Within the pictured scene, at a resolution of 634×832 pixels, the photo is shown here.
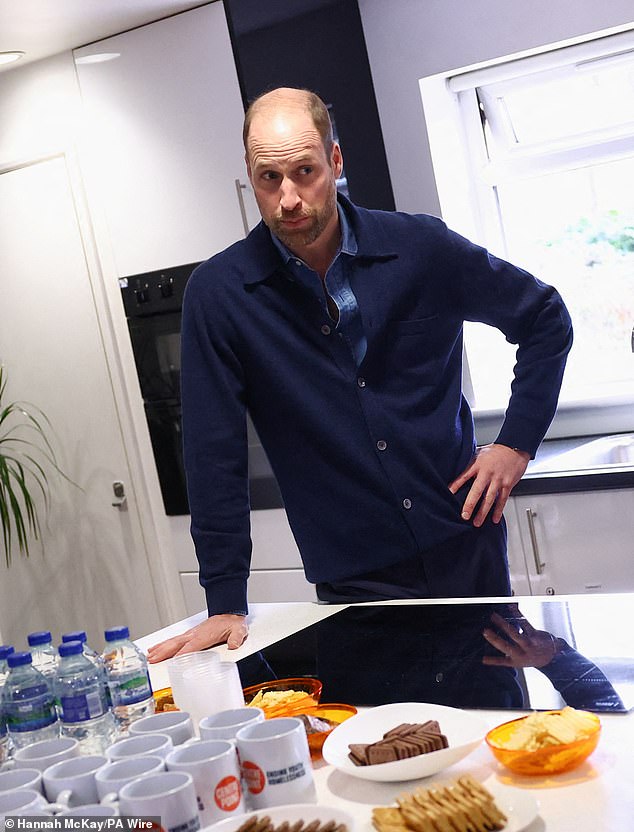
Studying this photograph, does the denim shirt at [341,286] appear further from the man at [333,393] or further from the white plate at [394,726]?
the white plate at [394,726]

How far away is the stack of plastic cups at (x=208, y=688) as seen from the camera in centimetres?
136

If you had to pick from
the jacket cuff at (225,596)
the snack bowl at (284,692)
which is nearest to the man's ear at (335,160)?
the jacket cuff at (225,596)

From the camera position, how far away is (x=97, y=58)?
3.73 m

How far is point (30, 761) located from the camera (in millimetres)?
1172

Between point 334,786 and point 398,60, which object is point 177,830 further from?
point 398,60

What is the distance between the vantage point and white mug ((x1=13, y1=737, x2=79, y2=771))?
1.16 m

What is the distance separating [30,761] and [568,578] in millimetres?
1969

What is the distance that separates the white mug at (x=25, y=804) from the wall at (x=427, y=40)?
289 centimetres

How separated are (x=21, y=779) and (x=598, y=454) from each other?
244 cm

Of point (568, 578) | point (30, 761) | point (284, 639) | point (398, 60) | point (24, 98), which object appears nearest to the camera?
point (30, 761)

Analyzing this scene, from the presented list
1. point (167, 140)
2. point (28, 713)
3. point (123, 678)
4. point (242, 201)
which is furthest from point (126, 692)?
point (167, 140)

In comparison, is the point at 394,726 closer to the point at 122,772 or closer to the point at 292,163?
the point at 122,772

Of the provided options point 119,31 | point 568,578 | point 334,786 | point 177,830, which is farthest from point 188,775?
point 119,31

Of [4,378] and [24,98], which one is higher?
[24,98]
